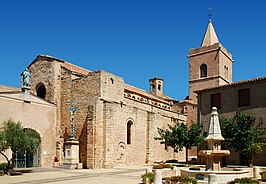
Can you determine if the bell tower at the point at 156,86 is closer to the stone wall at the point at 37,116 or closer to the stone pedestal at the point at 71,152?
the stone wall at the point at 37,116

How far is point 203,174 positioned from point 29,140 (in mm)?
11020

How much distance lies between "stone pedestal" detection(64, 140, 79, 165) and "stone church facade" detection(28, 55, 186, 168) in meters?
0.84

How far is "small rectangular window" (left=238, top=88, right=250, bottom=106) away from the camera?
86.4 ft

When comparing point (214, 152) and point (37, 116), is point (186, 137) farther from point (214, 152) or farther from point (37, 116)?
point (37, 116)

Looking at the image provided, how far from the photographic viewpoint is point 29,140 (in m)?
19.6

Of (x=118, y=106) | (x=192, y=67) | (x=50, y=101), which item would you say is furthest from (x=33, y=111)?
(x=192, y=67)

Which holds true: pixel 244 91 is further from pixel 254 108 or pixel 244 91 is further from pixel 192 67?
pixel 192 67

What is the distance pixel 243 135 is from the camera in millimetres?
23672

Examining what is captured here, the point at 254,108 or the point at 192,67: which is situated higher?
the point at 192,67

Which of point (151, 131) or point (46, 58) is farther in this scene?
point (151, 131)

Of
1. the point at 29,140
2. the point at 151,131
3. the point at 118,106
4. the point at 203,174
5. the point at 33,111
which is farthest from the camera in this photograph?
the point at 151,131

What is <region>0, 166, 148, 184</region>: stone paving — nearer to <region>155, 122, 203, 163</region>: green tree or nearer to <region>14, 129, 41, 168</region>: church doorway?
<region>14, 129, 41, 168</region>: church doorway

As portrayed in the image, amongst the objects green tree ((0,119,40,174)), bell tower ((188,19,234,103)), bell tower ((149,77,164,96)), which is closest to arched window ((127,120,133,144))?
green tree ((0,119,40,174))

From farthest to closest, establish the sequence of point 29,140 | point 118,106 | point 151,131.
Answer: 1. point 151,131
2. point 118,106
3. point 29,140
